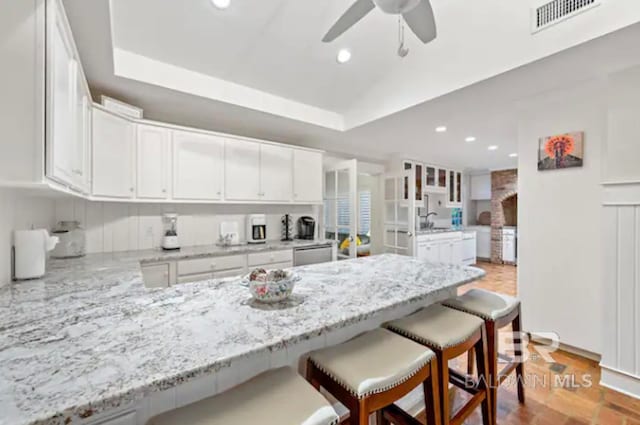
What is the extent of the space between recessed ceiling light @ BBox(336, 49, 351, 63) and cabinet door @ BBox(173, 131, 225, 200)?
60.1 inches

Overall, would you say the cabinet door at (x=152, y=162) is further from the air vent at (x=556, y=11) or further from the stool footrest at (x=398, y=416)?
the air vent at (x=556, y=11)

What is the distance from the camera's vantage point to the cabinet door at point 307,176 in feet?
12.4

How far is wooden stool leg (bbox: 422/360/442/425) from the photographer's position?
1.20 metres

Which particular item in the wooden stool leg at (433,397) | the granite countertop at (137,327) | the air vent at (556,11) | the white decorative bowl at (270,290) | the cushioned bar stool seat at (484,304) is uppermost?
the air vent at (556,11)

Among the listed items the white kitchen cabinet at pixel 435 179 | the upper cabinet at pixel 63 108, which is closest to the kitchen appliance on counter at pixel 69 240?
the upper cabinet at pixel 63 108

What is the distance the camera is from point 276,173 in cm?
361

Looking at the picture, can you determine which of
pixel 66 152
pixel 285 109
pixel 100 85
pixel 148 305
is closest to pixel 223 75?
pixel 285 109

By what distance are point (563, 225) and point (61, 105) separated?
3.60 m

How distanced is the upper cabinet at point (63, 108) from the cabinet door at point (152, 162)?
78 centimetres

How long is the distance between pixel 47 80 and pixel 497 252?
7.67 m

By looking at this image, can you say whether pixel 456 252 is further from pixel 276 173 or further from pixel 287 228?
pixel 276 173

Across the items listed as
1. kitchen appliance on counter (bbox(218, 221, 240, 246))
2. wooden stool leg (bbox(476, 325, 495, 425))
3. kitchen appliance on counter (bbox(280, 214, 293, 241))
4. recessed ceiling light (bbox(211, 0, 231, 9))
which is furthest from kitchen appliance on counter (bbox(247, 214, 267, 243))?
wooden stool leg (bbox(476, 325, 495, 425))

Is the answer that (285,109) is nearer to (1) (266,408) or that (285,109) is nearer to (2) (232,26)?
(2) (232,26)

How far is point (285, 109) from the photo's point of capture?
3.12 m
